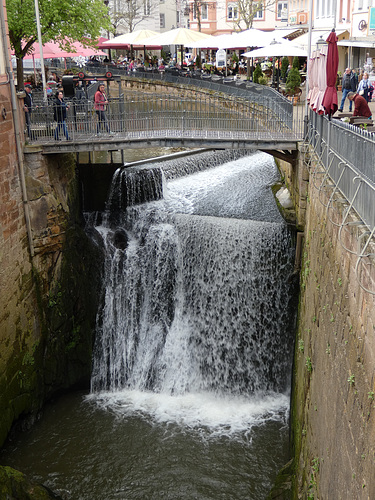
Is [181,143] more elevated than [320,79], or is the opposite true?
[320,79]

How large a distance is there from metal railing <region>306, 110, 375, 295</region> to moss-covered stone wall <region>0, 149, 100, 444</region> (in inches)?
259

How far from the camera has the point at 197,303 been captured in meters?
15.9

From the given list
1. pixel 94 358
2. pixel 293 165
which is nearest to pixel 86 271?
pixel 94 358

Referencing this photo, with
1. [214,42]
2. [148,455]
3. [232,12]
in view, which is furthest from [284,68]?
[232,12]

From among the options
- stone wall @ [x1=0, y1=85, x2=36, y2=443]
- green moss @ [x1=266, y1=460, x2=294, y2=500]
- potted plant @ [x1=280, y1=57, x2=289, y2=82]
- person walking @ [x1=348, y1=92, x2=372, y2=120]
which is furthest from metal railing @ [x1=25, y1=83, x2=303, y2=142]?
potted plant @ [x1=280, y1=57, x2=289, y2=82]

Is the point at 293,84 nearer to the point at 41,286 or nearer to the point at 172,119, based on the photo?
the point at 172,119

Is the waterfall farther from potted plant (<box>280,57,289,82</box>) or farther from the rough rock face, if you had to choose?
potted plant (<box>280,57,289,82</box>)

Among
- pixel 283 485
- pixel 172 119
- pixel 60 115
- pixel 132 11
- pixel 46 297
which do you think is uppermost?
pixel 132 11

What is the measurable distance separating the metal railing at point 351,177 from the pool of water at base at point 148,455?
5.59 m

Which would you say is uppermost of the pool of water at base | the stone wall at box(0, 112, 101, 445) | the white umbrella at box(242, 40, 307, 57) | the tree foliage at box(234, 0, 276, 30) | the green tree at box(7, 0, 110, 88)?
the tree foliage at box(234, 0, 276, 30)

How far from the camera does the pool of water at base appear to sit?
38.5ft

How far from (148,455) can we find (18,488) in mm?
2787

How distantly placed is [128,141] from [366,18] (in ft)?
51.4

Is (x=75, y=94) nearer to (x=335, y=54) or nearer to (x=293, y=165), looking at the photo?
(x=293, y=165)
